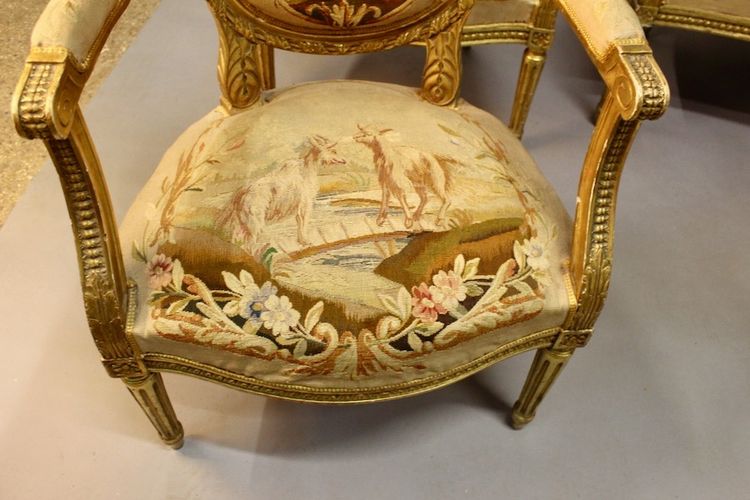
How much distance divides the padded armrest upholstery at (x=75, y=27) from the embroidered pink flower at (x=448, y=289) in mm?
477

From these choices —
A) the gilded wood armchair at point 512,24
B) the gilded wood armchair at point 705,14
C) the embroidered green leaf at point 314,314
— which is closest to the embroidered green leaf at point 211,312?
the embroidered green leaf at point 314,314

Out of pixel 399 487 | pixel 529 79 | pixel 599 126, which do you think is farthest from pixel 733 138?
pixel 399 487

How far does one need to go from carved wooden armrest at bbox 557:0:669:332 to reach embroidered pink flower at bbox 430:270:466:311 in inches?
6.1

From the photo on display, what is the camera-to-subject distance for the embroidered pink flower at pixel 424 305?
2.65 ft

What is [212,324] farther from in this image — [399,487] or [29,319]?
[29,319]

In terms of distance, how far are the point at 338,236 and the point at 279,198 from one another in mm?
98

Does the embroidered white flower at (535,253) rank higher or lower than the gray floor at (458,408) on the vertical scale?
higher

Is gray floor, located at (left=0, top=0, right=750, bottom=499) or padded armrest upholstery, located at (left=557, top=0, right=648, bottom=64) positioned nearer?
padded armrest upholstery, located at (left=557, top=0, right=648, bottom=64)

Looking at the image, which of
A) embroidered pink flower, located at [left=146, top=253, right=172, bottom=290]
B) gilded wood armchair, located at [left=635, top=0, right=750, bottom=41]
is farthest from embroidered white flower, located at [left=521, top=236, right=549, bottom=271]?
gilded wood armchair, located at [left=635, top=0, right=750, bottom=41]

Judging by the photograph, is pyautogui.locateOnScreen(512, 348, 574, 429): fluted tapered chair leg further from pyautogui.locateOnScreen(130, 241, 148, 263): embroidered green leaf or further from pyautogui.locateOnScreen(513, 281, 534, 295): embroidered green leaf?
pyautogui.locateOnScreen(130, 241, 148, 263): embroidered green leaf

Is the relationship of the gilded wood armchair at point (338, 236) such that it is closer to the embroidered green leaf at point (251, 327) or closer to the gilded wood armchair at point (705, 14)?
the embroidered green leaf at point (251, 327)

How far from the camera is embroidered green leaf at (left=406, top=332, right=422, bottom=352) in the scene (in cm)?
81

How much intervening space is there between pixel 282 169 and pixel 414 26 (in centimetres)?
30

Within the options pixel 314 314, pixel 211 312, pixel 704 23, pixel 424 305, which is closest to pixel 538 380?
pixel 424 305
